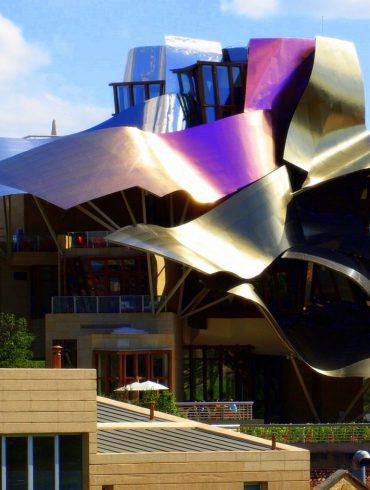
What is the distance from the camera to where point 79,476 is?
33094 millimetres

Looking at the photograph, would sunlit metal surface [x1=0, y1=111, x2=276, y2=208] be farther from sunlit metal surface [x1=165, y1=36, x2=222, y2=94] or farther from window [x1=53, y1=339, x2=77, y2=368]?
sunlit metal surface [x1=165, y1=36, x2=222, y2=94]

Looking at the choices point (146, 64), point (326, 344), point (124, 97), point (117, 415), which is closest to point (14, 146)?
point (124, 97)

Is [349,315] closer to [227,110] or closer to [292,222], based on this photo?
[292,222]

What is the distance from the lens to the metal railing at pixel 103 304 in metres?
68.2

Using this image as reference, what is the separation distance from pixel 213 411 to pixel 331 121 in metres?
16.0

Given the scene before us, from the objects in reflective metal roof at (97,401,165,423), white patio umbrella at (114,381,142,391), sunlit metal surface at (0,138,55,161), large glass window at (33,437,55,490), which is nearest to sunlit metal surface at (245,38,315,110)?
sunlit metal surface at (0,138,55,161)

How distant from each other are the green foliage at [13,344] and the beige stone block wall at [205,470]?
2832 centimetres

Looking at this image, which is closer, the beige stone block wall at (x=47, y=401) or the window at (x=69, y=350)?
the beige stone block wall at (x=47, y=401)

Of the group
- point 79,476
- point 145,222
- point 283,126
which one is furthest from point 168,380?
point 79,476

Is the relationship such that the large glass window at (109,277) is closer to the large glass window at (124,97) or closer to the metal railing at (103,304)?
the metal railing at (103,304)

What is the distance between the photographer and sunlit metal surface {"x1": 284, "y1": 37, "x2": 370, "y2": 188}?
6950cm

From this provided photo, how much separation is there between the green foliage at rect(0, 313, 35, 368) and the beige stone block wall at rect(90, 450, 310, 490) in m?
28.3

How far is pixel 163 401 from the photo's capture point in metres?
60.2

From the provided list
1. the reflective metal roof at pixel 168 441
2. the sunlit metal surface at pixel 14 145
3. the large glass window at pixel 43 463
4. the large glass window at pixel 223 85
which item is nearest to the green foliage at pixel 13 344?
the sunlit metal surface at pixel 14 145
